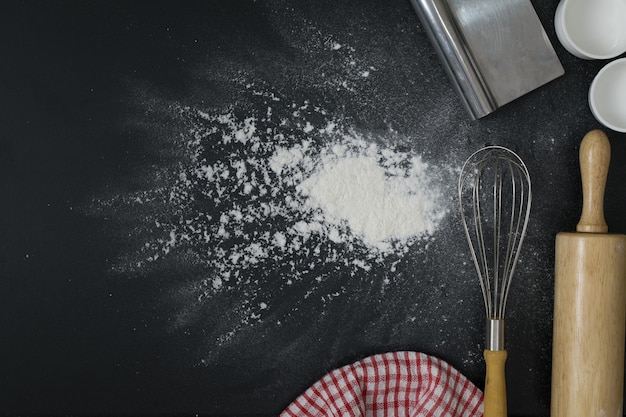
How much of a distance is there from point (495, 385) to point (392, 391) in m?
0.13

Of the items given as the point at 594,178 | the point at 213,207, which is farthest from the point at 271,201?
the point at 594,178

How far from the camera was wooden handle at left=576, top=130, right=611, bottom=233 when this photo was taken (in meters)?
0.76

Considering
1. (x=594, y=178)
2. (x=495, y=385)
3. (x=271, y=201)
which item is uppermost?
(x=271, y=201)

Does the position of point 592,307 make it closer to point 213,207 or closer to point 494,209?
point 494,209

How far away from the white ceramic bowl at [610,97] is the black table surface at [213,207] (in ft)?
0.07

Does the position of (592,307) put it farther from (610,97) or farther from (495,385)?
(610,97)

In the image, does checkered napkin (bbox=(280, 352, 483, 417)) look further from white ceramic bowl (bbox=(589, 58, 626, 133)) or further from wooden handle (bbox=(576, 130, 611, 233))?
white ceramic bowl (bbox=(589, 58, 626, 133))

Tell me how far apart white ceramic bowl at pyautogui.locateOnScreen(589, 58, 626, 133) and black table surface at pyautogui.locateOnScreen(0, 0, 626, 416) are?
0.07ft

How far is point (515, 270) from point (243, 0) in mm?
504

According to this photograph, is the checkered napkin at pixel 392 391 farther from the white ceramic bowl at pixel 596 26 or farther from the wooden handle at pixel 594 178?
the white ceramic bowl at pixel 596 26

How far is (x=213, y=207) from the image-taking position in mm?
814

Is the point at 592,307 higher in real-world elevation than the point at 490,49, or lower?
lower

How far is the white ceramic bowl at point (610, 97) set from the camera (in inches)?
31.5

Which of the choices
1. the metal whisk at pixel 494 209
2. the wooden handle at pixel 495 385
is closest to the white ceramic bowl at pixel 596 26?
the metal whisk at pixel 494 209
